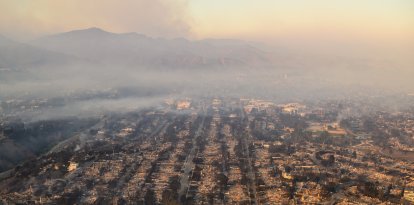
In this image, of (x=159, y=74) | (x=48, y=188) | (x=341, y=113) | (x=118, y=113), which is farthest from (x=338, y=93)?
(x=48, y=188)

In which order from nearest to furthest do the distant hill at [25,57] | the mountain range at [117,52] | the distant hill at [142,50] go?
the distant hill at [25,57], the mountain range at [117,52], the distant hill at [142,50]

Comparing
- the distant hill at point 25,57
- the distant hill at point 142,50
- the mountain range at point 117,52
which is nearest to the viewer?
the distant hill at point 25,57

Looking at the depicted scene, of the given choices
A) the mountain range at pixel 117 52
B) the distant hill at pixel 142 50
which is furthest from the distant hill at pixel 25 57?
the distant hill at pixel 142 50

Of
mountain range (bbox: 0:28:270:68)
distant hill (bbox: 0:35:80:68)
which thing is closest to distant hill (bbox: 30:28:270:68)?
mountain range (bbox: 0:28:270:68)

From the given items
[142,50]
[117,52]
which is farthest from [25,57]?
[142,50]

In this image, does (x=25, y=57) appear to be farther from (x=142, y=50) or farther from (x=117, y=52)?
(x=142, y=50)

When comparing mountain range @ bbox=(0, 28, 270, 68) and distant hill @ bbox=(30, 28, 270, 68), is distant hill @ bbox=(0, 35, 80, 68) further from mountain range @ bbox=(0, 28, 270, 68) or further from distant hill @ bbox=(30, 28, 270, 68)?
distant hill @ bbox=(30, 28, 270, 68)

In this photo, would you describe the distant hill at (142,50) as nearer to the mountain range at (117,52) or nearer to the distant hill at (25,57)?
the mountain range at (117,52)
